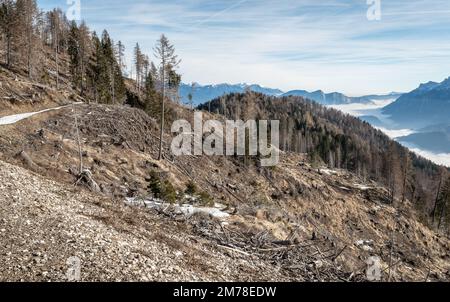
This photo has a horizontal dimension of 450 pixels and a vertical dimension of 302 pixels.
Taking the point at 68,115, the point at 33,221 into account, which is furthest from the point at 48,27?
the point at 33,221

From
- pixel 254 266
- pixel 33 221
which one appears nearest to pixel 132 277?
pixel 33 221

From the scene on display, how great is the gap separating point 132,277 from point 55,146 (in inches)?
993

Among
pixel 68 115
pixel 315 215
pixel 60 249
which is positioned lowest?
pixel 315 215

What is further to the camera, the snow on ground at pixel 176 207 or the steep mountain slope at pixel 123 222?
the snow on ground at pixel 176 207

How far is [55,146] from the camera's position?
33219 mm

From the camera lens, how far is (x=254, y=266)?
16.7m

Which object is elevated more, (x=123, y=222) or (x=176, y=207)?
(x=123, y=222)

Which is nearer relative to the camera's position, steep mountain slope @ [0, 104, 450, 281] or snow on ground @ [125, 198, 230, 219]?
steep mountain slope @ [0, 104, 450, 281]

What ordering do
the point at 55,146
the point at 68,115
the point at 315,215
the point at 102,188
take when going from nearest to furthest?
1. the point at 102,188
2. the point at 55,146
3. the point at 68,115
4. the point at 315,215

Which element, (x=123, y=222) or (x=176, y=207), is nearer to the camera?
(x=123, y=222)

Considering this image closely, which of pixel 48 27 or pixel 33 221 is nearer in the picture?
pixel 33 221
